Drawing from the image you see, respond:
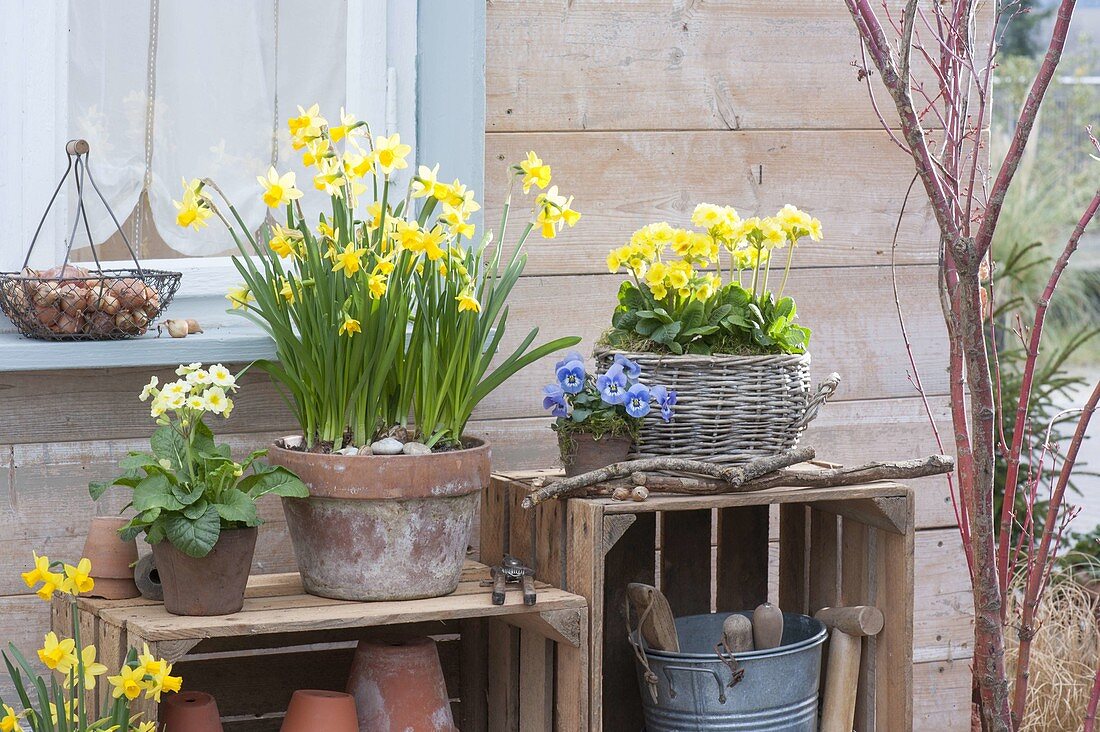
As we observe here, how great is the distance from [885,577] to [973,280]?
54 centimetres

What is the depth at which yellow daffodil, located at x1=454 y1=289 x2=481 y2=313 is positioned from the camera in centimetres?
171

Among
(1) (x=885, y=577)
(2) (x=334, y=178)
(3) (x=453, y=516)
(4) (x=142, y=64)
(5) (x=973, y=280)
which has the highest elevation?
(4) (x=142, y=64)

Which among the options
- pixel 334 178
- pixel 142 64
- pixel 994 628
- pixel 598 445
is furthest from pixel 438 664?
pixel 142 64

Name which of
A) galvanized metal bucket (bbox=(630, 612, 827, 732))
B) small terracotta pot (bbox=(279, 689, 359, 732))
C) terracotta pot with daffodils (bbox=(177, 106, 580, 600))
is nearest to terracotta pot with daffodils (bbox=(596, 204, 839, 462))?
terracotta pot with daffodils (bbox=(177, 106, 580, 600))

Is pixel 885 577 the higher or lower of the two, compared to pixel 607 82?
lower

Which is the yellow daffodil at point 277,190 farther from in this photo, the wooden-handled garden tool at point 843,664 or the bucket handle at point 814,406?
the wooden-handled garden tool at point 843,664

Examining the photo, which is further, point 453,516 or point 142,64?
point 142,64

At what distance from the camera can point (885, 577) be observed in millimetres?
2027

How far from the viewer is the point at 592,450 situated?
1.84 m

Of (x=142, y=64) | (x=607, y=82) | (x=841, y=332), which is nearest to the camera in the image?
(x=142, y=64)

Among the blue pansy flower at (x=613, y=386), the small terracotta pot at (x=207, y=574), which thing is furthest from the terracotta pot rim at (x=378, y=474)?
the blue pansy flower at (x=613, y=386)

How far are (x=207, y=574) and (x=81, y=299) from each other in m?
0.45

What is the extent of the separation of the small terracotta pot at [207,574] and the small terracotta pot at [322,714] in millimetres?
174

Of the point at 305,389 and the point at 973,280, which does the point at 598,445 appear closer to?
the point at 305,389
